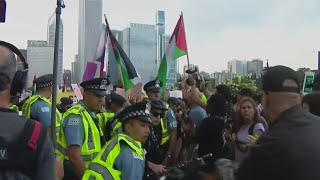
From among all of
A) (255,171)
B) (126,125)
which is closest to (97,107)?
(126,125)

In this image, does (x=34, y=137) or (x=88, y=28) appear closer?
(x=34, y=137)

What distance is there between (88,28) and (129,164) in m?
8.40

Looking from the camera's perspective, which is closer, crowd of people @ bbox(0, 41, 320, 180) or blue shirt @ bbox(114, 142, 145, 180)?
crowd of people @ bbox(0, 41, 320, 180)

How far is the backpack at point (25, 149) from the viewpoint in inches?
88.3

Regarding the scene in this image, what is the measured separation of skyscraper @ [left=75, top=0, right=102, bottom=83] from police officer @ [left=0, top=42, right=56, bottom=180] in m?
7.36

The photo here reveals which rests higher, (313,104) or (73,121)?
(313,104)

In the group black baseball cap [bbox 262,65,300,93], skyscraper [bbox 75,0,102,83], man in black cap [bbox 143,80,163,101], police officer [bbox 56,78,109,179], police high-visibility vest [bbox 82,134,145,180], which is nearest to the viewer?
black baseball cap [bbox 262,65,300,93]

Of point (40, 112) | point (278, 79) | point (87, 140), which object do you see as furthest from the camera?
point (40, 112)

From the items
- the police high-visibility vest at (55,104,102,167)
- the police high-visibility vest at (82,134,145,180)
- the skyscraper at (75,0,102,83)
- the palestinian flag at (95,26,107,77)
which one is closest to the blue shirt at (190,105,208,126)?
the palestinian flag at (95,26,107,77)

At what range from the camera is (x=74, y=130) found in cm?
489

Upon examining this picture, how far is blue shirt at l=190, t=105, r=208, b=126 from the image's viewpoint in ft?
24.5

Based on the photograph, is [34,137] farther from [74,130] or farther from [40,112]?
[40,112]

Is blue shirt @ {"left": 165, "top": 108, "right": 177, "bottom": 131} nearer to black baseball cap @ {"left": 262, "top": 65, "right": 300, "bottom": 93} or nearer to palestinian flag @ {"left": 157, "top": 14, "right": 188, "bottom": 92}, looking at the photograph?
palestinian flag @ {"left": 157, "top": 14, "right": 188, "bottom": 92}

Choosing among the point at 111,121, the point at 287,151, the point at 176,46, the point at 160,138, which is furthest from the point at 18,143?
the point at 176,46
